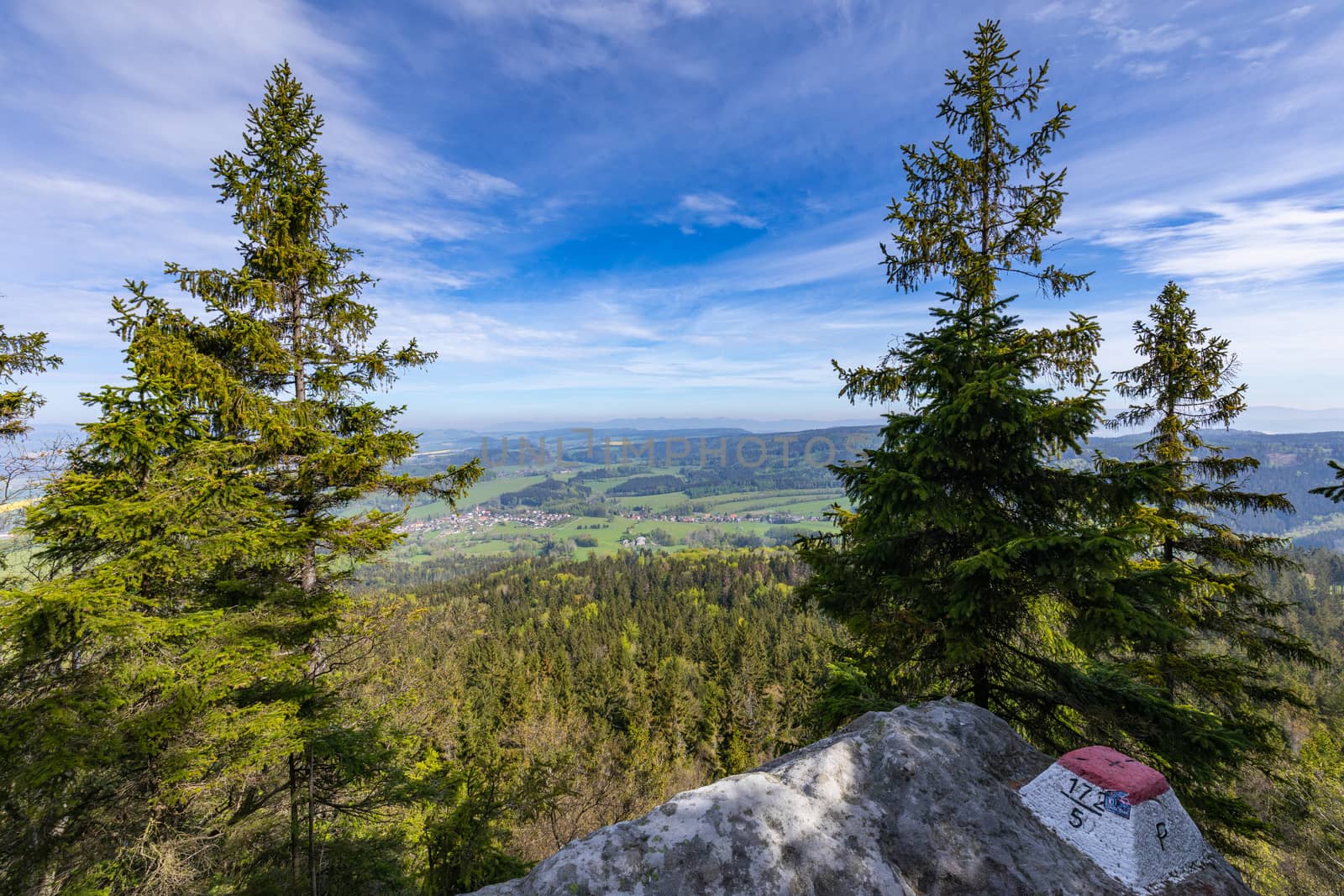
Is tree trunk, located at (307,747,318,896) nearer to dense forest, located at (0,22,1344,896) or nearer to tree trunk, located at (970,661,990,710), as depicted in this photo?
dense forest, located at (0,22,1344,896)

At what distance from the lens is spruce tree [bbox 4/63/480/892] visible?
4547 mm

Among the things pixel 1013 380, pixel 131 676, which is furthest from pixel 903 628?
pixel 131 676

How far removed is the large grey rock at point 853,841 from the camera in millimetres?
3133

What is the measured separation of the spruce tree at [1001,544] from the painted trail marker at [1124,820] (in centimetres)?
164

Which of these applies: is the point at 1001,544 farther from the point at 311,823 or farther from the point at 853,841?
the point at 311,823

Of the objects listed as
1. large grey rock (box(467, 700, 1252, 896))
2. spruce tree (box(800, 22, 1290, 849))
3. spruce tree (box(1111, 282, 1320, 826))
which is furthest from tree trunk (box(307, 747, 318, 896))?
spruce tree (box(1111, 282, 1320, 826))

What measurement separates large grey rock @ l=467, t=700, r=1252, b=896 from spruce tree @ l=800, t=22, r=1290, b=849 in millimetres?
1894

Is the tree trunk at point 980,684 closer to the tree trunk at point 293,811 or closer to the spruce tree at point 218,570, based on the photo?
the spruce tree at point 218,570

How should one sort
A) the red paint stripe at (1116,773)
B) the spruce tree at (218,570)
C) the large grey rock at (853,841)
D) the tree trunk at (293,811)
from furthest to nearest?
1. the tree trunk at (293,811)
2. the spruce tree at (218,570)
3. the red paint stripe at (1116,773)
4. the large grey rock at (853,841)

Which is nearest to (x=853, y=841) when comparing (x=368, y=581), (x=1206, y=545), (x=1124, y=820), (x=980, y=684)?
(x=1124, y=820)

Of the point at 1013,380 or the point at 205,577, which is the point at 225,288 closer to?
the point at 205,577

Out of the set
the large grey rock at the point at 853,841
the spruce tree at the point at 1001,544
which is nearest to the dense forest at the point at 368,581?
the spruce tree at the point at 1001,544

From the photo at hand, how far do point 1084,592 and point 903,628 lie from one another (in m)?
1.81

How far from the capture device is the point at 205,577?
6227 millimetres
